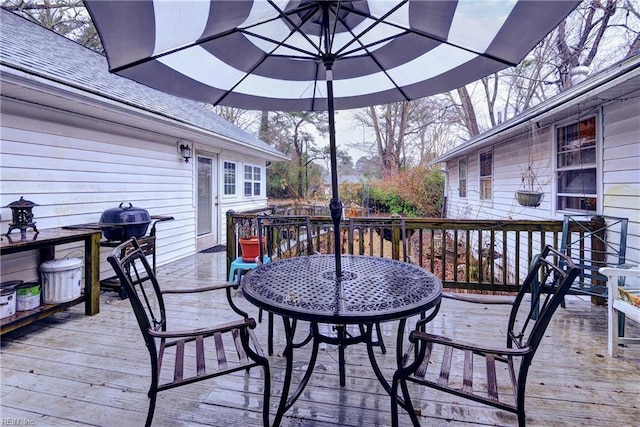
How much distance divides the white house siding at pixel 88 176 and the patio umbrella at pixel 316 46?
2.34 metres

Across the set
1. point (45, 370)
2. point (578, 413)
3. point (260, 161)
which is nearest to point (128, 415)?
point (45, 370)

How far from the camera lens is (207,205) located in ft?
23.8

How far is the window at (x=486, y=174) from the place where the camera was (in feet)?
25.3

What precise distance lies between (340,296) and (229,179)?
277 inches

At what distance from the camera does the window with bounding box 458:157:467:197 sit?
31.7ft

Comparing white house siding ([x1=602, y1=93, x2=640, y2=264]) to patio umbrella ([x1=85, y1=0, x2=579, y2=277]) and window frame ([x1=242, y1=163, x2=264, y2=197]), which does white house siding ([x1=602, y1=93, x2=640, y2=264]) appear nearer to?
patio umbrella ([x1=85, y1=0, x2=579, y2=277])

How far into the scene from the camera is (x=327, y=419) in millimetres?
1809

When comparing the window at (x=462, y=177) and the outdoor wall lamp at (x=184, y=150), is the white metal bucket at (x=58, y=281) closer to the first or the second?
the outdoor wall lamp at (x=184, y=150)

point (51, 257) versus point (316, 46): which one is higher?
point (316, 46)

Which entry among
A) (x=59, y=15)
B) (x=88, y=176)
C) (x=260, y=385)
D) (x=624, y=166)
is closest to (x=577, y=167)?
(x=624, y=166)

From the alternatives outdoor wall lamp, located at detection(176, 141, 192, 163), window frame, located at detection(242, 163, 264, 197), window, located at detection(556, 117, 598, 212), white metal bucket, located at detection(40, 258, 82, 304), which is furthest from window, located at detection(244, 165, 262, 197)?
window, located at detection(556, 117, 598, 212)

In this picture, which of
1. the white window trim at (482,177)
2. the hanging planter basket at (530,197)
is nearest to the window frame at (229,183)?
the hanging planter basket at (530,197)

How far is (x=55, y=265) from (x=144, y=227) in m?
1.10

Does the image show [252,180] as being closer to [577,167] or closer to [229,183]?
[229,183]
